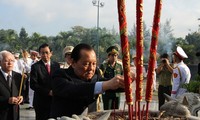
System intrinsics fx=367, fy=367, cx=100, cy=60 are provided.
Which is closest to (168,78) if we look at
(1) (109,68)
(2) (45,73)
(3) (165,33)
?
(1) (109,68)

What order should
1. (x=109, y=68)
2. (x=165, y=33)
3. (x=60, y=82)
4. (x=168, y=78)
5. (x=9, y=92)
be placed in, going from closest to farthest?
1. (x=60, y=82)
2. (x=9, y=92)
3. (x=109, y=68)
4. (x=168, y=78)
5. (x=165, y=33)

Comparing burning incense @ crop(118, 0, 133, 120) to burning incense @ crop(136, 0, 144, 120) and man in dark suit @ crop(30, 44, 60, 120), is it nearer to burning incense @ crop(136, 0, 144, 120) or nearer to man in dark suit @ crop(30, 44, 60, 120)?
burning incense @ crop(136, 0, 144, 120)

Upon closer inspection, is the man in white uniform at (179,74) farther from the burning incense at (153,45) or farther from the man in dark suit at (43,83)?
the burning incense at (153,45)

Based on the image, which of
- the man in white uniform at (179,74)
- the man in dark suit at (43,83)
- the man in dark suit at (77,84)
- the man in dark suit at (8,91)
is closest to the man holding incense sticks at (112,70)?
the man in white uniform at (179,74)

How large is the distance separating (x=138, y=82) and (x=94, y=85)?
0.46m

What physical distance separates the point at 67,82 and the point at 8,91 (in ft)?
6.89

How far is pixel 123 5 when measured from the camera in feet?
7.09

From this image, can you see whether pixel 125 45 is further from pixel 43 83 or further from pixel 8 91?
pixel 43 83

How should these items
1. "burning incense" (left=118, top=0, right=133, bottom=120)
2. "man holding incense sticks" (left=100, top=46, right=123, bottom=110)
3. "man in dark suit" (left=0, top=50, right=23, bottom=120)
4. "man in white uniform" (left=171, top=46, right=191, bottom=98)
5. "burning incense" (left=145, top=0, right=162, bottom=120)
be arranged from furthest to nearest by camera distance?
"man holding incense sticks" (left=100, top=46, right=123, bottom=110) → "man in white uniform" (left=171, top=46, right=191, bottom=98) → "man in dark suit" (left=0, top=50, right=23, bottom=120) → "burning incense" (left=145, top=0, right=162, bottom=120) → "burning incense" (left=118, top=0, right=133, bottom=120)

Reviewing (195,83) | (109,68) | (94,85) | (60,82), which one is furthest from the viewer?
(109,68)

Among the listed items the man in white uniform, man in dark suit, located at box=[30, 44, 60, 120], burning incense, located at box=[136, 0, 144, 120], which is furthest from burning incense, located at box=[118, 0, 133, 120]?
the man in white uniform

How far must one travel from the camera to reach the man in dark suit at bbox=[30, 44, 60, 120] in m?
5.73

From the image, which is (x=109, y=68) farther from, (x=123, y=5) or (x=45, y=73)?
(x=123, y=5)

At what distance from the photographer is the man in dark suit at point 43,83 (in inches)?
226
